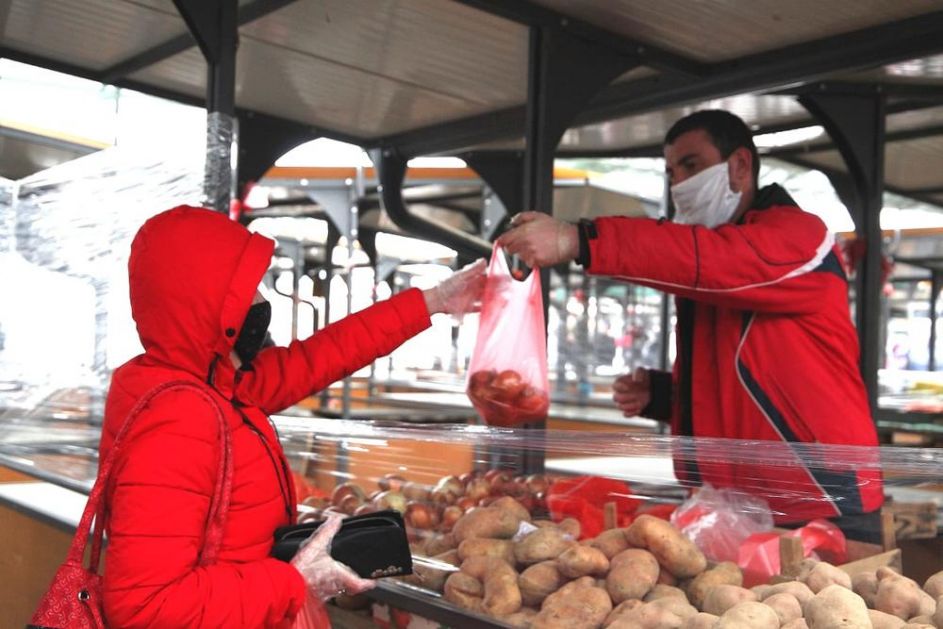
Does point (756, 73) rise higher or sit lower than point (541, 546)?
higher

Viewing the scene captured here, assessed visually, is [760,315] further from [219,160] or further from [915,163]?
[915,163]

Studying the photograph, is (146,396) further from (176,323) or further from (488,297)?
(488,297)

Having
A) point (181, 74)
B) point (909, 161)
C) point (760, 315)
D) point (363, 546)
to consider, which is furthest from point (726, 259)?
point (909, 161)

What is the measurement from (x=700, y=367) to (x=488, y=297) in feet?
1.93

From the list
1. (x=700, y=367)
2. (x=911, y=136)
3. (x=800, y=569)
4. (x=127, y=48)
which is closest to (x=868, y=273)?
(x=911, y=136)

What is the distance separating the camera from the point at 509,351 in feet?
7.67

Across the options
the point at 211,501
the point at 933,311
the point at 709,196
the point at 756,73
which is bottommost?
the point at 211,501

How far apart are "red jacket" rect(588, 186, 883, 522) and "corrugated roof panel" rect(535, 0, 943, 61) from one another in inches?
30.3

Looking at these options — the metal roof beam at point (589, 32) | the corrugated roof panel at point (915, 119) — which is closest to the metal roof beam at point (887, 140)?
the corrugated roof panel at point (915, 119)

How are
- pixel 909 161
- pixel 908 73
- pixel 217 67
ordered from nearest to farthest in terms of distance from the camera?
1. pixel 217 67
2. pixel 908 73
3. pixel 909 161

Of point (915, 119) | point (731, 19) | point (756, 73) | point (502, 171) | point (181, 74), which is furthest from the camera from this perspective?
point (502, 171)

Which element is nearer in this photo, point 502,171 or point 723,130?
point 723,130

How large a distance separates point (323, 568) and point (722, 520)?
0.78 meters

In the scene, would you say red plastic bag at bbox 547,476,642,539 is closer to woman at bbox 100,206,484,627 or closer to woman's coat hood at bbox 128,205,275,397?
woman at bbox 100,206,484,627
